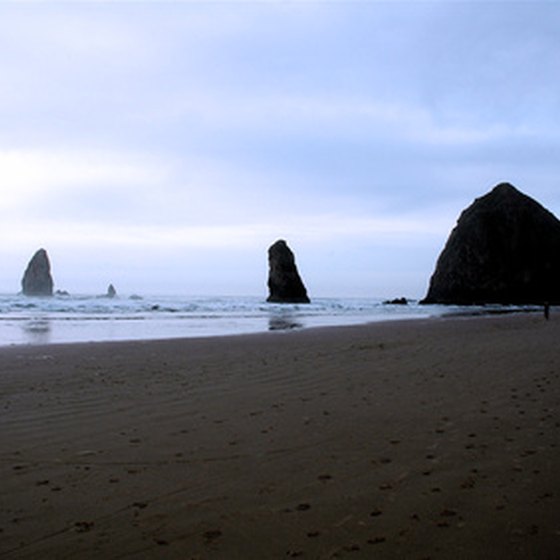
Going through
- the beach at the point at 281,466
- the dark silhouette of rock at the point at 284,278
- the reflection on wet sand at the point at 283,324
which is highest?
the dark silhouette of rock at the point at 284,278

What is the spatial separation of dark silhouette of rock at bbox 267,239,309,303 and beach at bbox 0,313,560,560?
245 feet

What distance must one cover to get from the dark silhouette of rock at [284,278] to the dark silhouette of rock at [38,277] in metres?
55.7

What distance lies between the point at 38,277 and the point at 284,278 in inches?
2387

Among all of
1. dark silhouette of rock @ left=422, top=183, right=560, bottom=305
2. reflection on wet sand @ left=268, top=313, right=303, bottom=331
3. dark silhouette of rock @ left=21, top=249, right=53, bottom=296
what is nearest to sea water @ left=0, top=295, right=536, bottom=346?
reflection on wet sand @ left=268, top=313, right=303, bottom=331

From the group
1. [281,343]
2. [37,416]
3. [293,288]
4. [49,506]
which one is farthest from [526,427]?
[293,288]

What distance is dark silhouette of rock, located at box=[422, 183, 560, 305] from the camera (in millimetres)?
92062

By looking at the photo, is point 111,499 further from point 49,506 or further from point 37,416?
point 37,416

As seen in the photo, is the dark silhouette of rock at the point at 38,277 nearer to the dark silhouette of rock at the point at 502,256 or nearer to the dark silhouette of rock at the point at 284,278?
the dark silhouette of rock at the point at 284,278

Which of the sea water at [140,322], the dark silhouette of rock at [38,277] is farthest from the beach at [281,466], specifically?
the dark silhouette of rock at [38,277]

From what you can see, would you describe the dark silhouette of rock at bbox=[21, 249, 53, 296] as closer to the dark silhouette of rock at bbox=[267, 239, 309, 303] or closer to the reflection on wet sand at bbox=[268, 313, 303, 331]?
the dark silhouette of rock at bbox=[267, 239, 309, 303]

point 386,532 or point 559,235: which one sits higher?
point 559,235

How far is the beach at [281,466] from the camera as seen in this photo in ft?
11.2

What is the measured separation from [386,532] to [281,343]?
1373 centimetres

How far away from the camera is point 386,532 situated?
3.47m
